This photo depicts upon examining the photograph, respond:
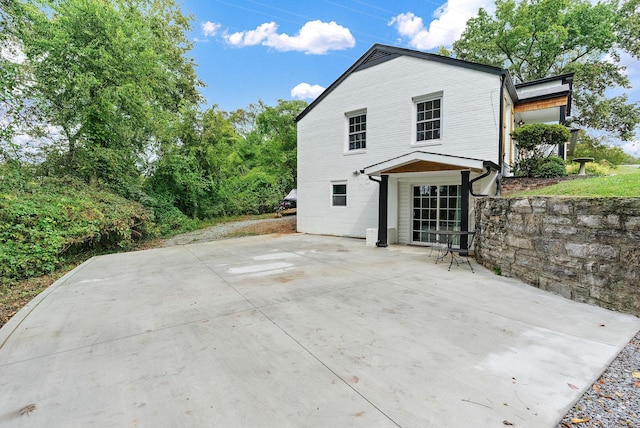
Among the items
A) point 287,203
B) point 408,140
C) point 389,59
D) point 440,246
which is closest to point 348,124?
point 389,59

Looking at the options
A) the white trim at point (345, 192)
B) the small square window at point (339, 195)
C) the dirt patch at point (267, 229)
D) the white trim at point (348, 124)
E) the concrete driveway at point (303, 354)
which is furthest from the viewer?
the dirt patch at point (267, 229)

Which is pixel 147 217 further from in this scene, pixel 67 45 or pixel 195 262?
pixel 67 45

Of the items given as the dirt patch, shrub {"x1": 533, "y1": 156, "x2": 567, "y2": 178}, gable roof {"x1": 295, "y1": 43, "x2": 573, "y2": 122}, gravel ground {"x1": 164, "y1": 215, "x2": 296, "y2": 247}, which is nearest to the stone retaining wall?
shrub {"x1": 533, "y1": 156, "x2": 567, "y2": 178}

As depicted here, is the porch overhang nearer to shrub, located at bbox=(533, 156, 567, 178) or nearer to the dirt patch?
shrub, located at bbox=(533, 156, 567, 178)

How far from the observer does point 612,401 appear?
2125mm

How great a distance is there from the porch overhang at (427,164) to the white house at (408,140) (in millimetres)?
28

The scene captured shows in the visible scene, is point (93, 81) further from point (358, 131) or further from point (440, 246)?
point (440, 246)

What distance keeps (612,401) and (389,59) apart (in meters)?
10.9

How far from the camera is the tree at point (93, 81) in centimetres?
965

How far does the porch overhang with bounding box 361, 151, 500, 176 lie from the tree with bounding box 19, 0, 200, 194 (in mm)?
9725

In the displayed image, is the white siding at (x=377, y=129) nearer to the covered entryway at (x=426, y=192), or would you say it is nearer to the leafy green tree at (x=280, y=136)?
the covered entryway at (x=426, y=192)

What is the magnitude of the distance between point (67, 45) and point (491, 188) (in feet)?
47.9

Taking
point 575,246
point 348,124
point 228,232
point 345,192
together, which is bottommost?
point 228,232

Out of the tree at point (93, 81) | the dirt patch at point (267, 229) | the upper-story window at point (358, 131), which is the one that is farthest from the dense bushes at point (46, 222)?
the upper-story window at point (358, 131)
